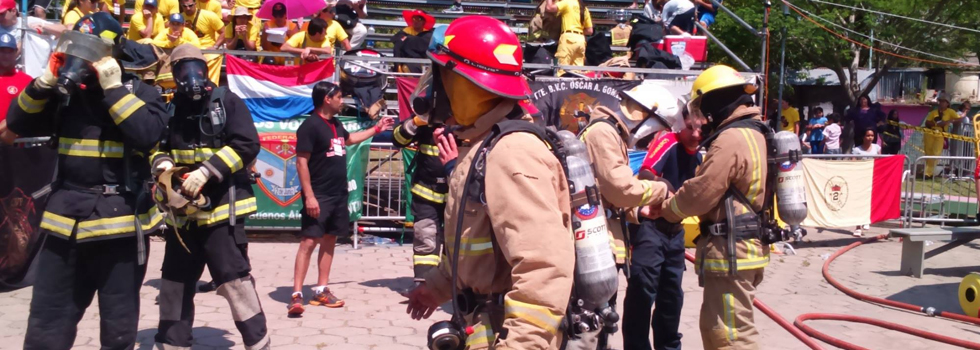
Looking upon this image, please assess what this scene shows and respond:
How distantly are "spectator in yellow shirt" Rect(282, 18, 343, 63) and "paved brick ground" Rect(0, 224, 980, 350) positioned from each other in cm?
261

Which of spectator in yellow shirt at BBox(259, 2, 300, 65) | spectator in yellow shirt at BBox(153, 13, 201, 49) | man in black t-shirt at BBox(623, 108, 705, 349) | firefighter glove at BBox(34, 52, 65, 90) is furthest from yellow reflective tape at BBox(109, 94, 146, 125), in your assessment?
spectator in yellow shirt at BBox(153, 13, 201, 49)

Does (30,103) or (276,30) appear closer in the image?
(30,103)

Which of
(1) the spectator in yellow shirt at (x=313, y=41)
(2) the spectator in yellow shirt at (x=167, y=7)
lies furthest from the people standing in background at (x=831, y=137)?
(2) the spectator in yellow shirt at (x=167, y=7)

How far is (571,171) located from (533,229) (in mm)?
688

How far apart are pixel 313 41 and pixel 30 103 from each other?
7.76 metres

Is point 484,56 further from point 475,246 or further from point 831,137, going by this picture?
point 831,137

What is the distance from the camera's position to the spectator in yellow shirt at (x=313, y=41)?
11.5m

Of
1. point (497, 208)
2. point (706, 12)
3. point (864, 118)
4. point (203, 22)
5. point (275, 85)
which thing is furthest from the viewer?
point (864, 118)

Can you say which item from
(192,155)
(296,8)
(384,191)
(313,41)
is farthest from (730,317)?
(296,8)

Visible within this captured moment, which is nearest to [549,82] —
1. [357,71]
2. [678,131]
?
[357,71]

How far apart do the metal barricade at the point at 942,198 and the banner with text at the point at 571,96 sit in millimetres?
5356

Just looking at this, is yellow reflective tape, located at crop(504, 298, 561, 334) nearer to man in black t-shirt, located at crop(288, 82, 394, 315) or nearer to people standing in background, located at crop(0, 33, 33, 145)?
man in black t-shirt, located at crop(288, 82, 394, 315)

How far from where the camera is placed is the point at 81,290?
15.1ft

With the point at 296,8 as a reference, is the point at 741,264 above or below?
below
